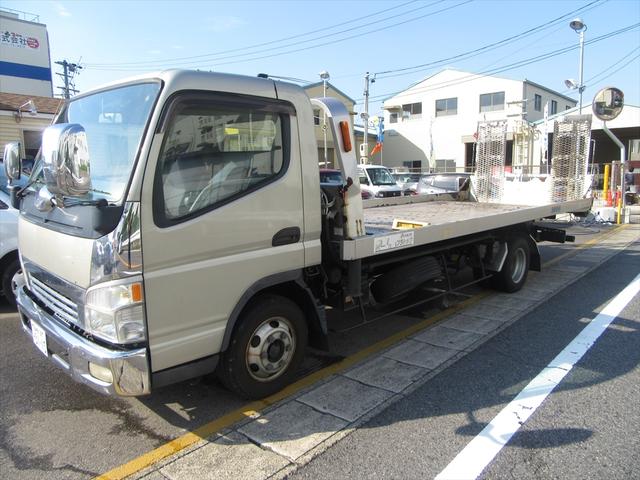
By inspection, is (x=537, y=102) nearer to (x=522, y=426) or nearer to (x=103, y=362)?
(x=522, y=426)

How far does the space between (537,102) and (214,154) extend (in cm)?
4189

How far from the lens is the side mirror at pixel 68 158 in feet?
8.15

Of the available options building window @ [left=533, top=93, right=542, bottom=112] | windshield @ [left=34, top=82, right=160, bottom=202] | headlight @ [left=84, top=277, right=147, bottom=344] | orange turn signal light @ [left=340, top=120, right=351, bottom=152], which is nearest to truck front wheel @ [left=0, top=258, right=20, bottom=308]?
windshield @ [left=34, top=82, right=160, bottom=202]

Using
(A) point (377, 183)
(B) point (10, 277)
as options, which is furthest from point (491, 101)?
(B) point (10, 277)

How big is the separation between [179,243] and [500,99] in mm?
39251

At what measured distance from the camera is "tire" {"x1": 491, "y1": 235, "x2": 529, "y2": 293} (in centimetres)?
654

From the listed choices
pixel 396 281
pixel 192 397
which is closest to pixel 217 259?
pixel 192 397

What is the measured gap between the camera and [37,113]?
1560 centimetres

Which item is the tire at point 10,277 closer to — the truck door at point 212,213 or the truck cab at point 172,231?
the truck cab at point 172,231

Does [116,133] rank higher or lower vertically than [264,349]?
higher

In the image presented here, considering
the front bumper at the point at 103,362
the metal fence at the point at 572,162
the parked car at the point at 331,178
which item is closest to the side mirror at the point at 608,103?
the metal fence at the point at 572,162

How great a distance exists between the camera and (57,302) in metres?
3.20

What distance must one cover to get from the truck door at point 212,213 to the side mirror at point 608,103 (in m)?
10.7

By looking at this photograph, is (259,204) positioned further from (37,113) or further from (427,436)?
(37,113)
